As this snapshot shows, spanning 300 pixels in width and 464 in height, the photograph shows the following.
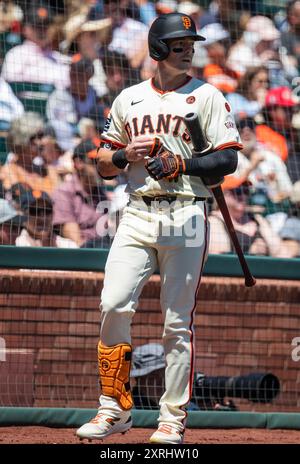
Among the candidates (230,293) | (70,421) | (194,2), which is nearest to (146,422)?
(70,421)

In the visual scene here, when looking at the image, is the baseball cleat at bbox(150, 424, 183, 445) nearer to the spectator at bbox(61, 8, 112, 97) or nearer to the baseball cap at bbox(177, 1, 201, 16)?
the spectator at bbox(61, 8, 112, 97)

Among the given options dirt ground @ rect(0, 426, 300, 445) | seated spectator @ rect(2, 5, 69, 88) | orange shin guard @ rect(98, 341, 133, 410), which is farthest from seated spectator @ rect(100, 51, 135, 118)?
orange shin guard @ rect(98, 341, 133, 410)

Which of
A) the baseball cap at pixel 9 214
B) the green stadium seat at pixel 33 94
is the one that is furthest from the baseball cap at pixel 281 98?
the baseball cap at pixel 9 214

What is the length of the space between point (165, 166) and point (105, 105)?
3775 millimetres

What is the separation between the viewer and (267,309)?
7.05m

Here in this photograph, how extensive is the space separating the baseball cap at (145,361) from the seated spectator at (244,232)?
99 cm

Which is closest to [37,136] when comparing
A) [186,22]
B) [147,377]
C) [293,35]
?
[147,377]

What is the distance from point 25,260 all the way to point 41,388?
96 cm

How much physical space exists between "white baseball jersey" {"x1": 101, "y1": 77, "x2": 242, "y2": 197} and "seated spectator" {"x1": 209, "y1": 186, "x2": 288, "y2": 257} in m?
2.58

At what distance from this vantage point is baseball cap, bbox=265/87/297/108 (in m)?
8.67

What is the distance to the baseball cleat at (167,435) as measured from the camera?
177 inches

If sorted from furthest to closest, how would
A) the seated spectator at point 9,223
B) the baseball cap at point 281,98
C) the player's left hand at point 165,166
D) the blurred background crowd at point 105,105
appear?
the baseball cap at point 281,98 → the blurred background crowd at point 105,105 → the seated spectator at point 9,223 → the player's left hand at point 165,166

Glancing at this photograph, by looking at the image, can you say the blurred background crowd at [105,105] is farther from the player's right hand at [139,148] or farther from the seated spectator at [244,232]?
the player's right hand at [139,148]

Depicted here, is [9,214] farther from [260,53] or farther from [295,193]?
[260,53]
